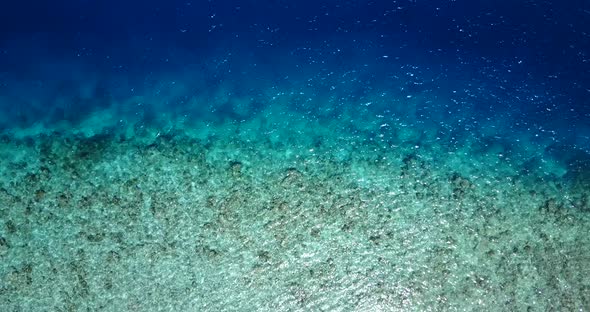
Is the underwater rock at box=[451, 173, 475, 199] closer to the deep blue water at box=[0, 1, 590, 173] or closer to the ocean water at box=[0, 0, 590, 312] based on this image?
the ocean water at box=[0, 0, 590, 312]

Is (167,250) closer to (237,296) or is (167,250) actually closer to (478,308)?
(237,296)

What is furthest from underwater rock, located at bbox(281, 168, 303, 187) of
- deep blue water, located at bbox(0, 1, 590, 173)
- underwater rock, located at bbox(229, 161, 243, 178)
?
deep blue water, located at bbox(0, 1, 590, 173)

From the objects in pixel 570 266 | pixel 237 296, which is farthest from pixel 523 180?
pixel 237 296

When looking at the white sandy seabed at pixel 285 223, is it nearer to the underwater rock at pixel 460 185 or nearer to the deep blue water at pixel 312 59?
the underwater rock at pixel 460 185

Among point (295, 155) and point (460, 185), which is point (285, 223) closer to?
point (295, 155)

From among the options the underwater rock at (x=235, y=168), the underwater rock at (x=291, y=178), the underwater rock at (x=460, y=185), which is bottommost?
the underwater rock at (x=460, y=185)

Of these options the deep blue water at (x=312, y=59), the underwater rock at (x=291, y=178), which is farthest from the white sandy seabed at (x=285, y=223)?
the deep blue water at (x=312, y=59)

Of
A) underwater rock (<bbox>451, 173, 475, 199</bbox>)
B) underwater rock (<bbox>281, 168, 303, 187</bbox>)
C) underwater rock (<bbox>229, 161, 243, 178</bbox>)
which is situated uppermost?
underwater rock (<bbox>229, 161, 243, 178</bbox>)

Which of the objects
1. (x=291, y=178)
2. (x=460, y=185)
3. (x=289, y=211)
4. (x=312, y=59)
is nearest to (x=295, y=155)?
(x=291, y=178)
